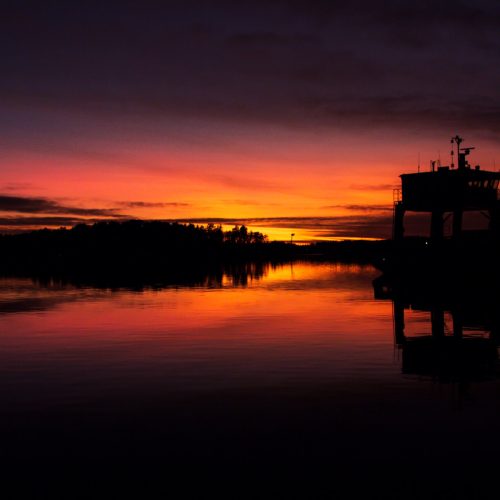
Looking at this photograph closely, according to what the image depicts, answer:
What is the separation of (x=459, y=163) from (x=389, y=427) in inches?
2585

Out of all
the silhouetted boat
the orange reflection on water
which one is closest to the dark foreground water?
the orange reflection on water

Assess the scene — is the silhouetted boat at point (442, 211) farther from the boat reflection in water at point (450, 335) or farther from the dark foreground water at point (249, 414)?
the dark foreground water at point (249, 414)

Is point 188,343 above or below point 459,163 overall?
below

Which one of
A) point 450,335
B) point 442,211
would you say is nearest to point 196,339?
point 450,335

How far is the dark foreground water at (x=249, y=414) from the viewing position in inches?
486

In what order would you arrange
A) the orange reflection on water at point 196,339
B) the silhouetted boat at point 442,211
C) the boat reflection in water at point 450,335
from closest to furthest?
the boat reflection in water at point 450,335, the orange reflection on water at point 196,339, the silhouetted boat at point 442,211

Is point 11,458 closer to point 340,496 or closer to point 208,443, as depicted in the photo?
point 208,443

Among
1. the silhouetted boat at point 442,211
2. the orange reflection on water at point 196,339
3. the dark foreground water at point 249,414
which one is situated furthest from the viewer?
the silhouetted boat at point 442,211

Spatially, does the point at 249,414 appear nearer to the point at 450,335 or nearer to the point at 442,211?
the point at 450,335

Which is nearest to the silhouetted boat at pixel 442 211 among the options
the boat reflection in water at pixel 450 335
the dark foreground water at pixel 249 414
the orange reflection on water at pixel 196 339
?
the boat reflection in water at pixel 450 335

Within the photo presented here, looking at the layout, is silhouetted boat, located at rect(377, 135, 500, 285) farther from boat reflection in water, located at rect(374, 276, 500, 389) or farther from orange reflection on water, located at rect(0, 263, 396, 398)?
orange reflection on water, located at rect(0, 263, 396, 398)

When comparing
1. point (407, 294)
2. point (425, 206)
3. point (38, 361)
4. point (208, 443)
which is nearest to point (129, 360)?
point (38, 361)

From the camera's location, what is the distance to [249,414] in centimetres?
1728

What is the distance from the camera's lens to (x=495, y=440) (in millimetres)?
14648
